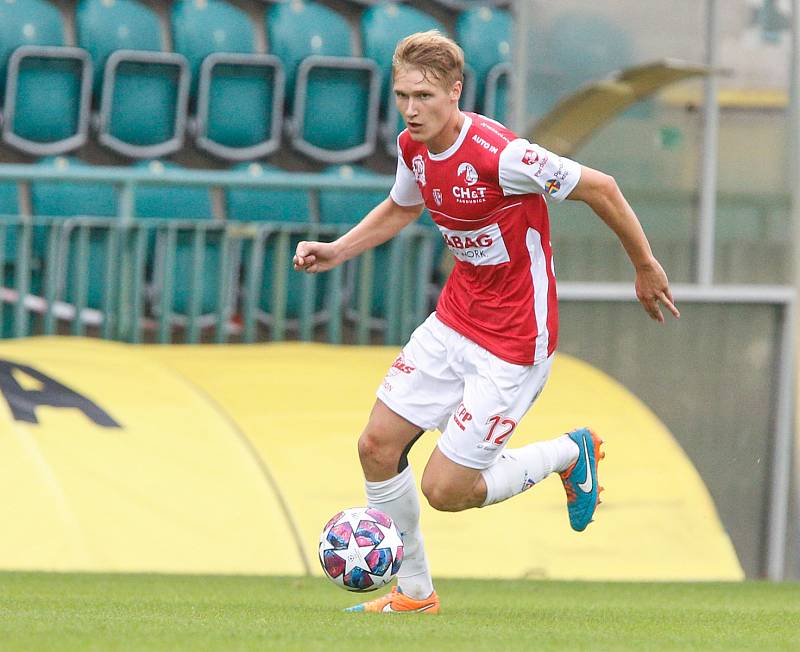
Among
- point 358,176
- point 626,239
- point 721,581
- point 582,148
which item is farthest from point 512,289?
point 358,176

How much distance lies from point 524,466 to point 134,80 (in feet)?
21.0

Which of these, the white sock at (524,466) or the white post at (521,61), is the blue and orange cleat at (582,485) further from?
the white post at (521,61)

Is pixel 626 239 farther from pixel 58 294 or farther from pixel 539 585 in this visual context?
pixel 58 294

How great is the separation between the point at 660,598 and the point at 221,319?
3.80 m

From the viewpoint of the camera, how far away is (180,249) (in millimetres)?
10234

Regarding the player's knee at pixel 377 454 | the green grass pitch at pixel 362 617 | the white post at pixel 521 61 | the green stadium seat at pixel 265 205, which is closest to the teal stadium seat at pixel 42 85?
the green stadium seat at pixel 265 205

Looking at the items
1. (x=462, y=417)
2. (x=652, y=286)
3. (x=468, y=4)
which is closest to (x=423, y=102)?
(x=652, y=286)

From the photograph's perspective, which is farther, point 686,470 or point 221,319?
point 221,319

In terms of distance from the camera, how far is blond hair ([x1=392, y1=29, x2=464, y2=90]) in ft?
16.1

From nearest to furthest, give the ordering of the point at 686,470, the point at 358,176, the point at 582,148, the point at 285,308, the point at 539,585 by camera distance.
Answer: the point at 539,585 → the point at 686,470 → the point at 582,148 → the point at 285,308 → the point at 358,176

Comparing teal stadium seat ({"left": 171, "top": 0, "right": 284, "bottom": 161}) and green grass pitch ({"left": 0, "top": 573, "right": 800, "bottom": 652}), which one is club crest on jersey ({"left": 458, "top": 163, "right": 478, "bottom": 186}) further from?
teal stadium seat ({"left": 171, "top": 0, "right": 284, "bottom": 161})

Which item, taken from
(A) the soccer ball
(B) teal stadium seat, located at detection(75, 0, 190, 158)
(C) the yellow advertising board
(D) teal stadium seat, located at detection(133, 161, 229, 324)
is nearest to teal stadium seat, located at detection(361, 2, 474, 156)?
(B) teal stadium seat, located at detection(75, 0, 190, 158)

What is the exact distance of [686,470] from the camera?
28.1 feet

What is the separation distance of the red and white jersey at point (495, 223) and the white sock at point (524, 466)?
1.19ft
